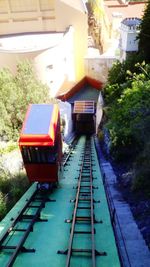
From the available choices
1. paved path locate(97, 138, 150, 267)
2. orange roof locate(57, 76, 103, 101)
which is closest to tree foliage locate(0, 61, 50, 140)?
orange roof locate(57, 76, 103, 101)

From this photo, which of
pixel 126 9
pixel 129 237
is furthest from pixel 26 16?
pixel 129 237

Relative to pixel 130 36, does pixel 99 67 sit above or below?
below

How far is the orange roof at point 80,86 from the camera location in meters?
35.5

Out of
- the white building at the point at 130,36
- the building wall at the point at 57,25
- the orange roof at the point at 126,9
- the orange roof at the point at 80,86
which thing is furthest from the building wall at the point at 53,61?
the orange roof at the point at 126,9

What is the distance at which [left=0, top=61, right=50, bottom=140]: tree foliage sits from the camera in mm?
23866

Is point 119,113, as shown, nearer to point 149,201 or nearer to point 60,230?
point 149,201

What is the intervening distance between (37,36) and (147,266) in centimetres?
3111

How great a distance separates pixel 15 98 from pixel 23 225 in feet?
44.7

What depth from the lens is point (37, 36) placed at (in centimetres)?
3591

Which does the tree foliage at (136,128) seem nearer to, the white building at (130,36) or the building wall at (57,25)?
the white building at (130,36)

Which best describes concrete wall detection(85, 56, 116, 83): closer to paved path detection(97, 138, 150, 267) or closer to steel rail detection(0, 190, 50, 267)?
paved path detection(97, 138, 150, 267)

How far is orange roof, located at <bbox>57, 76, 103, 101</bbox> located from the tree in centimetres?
1474

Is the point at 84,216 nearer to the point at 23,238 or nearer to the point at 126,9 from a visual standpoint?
the point at 23,238

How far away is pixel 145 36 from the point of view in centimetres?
2088
